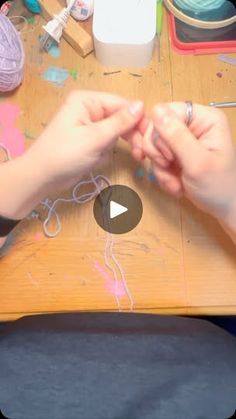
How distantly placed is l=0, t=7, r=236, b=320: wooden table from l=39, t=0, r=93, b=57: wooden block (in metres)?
0.09

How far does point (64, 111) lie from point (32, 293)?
0.77 feet

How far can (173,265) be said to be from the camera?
661 millimetres

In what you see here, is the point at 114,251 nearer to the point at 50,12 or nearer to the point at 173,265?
the point at 173,265

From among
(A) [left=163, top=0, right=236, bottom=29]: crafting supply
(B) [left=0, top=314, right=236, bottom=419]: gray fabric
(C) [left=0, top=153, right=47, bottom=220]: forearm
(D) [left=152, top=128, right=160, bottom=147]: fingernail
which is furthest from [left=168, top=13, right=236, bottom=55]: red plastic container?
(B) [left=0, top=314, right=236, bottom=419]: gray fabric

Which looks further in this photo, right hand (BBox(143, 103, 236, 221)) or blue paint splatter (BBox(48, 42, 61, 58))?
blue paint splatter (BBox(48, 42, 61, 58))

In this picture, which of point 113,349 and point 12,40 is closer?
point 113,349

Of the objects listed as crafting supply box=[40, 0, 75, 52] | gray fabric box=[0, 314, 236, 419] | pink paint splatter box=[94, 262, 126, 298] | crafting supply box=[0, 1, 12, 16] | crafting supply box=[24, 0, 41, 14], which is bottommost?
gray fabric box=[0, 314, 236, 419]

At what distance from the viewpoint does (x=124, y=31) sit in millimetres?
744

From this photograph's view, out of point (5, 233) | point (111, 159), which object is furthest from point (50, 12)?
point (5, 233)

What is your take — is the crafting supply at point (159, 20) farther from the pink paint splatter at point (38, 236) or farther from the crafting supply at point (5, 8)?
the pink paint splatter at point (38, 236)

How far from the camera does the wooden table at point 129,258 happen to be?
2.10ft

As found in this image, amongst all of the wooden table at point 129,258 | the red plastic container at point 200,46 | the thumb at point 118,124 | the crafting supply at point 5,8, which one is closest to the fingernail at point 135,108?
the thumb at point 118,124

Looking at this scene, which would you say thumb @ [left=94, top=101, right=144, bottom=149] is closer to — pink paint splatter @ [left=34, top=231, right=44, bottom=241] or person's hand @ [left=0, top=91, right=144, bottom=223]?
person's hand @ [left=0, top=91, right=144, bottom=223]
